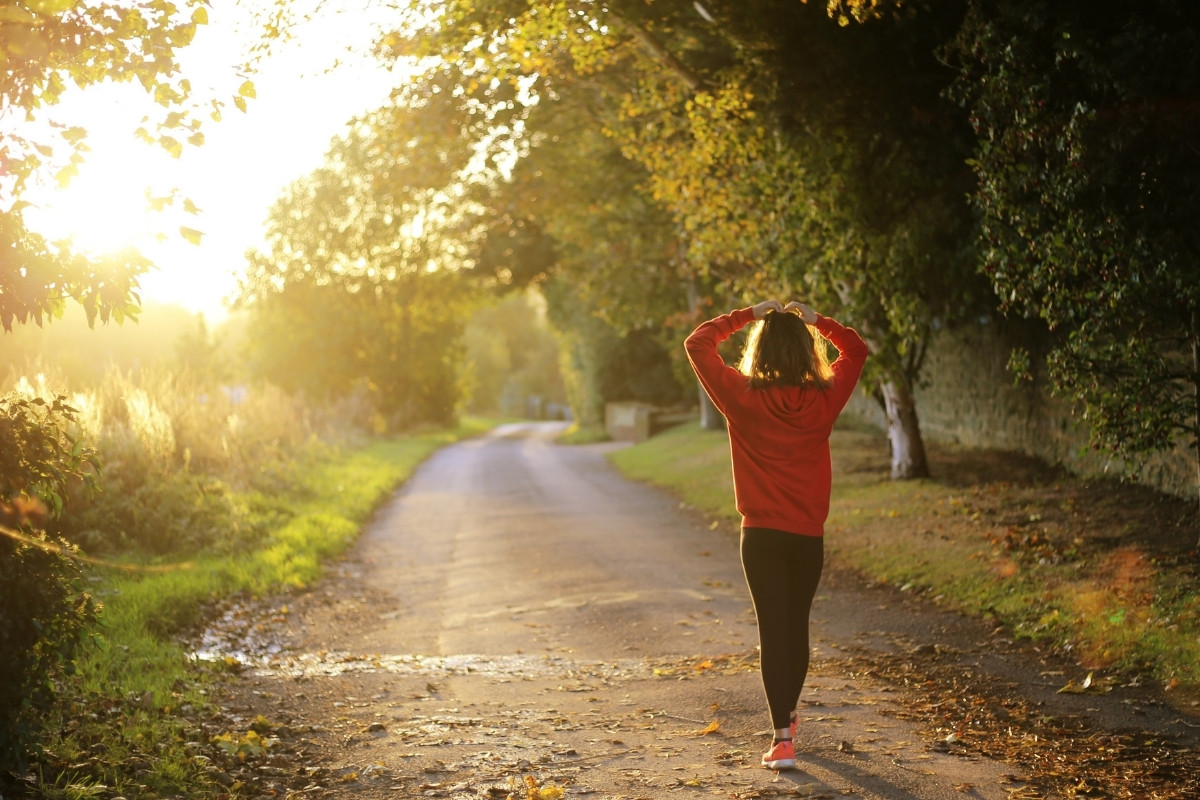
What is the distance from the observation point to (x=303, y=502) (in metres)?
18.0

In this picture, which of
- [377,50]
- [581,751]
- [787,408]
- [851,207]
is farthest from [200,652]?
[851,207]

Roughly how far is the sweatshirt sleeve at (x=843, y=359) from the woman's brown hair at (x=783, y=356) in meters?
0.11

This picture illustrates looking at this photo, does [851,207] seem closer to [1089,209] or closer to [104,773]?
[1089,209]

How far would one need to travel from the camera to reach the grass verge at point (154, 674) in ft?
18.5

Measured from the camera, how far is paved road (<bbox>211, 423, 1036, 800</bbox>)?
564 centimetres

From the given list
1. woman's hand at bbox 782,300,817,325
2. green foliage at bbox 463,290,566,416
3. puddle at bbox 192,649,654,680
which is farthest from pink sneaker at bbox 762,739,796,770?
green foliage at bbox 463,290,566,416

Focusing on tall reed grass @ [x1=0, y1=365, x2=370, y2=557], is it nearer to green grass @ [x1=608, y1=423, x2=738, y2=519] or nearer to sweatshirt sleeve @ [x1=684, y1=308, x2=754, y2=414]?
sweatshirt sleeve @ [x1=684, y1=308, x2=754, y2=414]

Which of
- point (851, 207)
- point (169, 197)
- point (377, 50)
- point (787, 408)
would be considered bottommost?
point (787, 408)

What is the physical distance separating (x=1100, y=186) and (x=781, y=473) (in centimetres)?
481

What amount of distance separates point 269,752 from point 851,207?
31.8 feet

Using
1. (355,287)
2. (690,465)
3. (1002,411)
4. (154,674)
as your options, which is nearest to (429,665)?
(154,674)

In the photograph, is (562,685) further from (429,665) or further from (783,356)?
(783,356)

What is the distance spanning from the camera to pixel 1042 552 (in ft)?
36.0

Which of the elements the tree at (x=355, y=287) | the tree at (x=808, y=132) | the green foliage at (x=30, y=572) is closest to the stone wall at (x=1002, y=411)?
the tree at (x=808, y=132)
